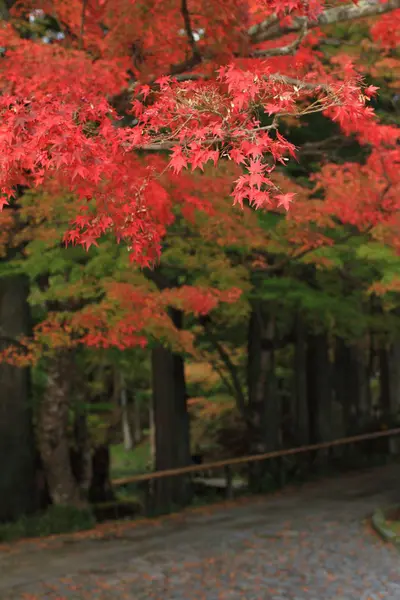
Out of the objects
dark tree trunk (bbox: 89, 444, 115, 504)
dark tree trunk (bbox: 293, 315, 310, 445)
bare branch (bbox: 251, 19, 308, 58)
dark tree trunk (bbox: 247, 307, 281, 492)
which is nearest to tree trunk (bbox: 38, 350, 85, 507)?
dark tree trunk (bbox: 89, 444, 115, 504)

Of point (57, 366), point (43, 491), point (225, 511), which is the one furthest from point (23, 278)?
point (225, 511)

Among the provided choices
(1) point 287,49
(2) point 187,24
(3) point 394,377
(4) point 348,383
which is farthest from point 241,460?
(2) point 187,24

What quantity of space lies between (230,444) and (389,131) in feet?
66.2

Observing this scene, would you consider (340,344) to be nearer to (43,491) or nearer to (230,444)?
(230,444)

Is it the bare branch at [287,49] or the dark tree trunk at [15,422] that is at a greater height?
the bare branch at [287,49]

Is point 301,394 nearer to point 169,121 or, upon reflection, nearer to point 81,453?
point 81,453

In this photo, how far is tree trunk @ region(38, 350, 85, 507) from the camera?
778 inches

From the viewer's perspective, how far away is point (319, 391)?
29.7 m

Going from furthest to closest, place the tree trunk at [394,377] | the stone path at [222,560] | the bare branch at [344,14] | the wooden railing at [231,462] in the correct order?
the tree trunk at [394,377], the wooden railing at [231,462], the stone path at [222,560], the bare branch at [344,14]

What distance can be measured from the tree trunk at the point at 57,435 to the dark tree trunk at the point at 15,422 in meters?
0.37

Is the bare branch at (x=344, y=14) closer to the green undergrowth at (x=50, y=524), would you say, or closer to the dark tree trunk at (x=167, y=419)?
the green undergrowth at (x=50, y=524)

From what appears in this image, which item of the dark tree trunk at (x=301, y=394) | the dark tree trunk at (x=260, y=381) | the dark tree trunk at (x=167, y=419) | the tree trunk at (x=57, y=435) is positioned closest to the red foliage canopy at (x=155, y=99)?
the tree trunk at (x=57, y=435)

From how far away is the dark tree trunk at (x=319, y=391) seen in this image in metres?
29.7

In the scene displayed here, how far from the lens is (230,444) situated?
34.2 metres
